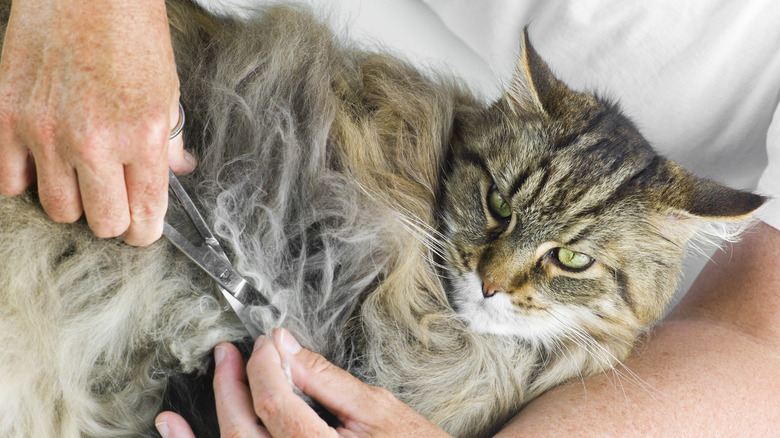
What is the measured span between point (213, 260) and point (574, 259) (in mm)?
641

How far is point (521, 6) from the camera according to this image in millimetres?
1421

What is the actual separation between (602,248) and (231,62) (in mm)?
759

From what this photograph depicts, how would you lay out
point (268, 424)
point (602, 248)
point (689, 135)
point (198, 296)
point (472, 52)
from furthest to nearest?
point (472, 52) < point (689, 135) < point (602, 248) < point (198, 296) < point (268, 424)

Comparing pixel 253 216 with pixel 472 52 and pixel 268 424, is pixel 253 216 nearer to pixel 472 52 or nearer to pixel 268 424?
pixel 268 424

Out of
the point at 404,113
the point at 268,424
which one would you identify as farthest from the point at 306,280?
the point at 404,113

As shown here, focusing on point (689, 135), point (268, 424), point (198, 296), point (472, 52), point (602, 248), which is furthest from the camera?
point (472, 52)

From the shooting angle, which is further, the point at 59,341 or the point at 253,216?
the point at 253,216

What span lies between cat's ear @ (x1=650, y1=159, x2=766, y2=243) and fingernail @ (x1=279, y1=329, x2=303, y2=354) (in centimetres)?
67

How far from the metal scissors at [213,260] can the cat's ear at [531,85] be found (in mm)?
612

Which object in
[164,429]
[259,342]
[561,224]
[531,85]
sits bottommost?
[164,429]

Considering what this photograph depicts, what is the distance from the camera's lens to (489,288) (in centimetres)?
100

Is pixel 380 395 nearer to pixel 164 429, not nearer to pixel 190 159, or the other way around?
pixel 164 429

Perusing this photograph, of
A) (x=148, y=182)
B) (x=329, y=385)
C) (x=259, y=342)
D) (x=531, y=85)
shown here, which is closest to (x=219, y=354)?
(x=259, y=342)

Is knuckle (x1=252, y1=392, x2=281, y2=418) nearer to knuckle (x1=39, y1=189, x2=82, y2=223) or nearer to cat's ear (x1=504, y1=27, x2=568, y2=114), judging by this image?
knuckle (x1=39, y1=189, x2=82, y2=223)
